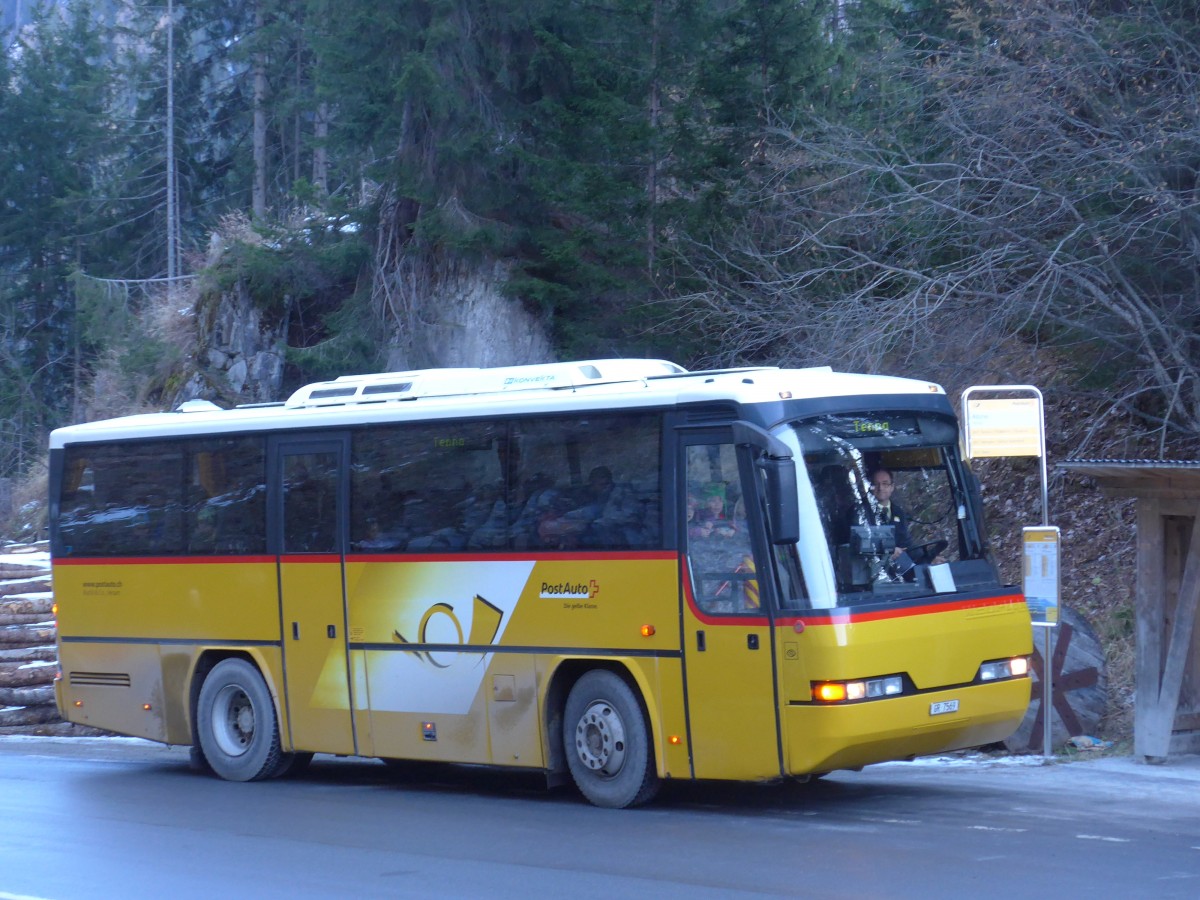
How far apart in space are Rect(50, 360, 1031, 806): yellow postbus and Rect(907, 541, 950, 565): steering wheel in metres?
0.02

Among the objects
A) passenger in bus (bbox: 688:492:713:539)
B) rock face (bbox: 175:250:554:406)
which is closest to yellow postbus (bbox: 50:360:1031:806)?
passenger in bus (bbox: 688:492:713:539)

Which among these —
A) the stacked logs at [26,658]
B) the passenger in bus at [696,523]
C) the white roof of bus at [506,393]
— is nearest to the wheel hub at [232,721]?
the white roof of bus at [506,393]

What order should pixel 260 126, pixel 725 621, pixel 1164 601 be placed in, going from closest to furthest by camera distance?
pixel 725 621 < pixel 1164 601 < pixel 260 126

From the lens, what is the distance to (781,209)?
2095 cm

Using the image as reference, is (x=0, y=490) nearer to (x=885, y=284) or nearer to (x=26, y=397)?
(x=26, y=397)

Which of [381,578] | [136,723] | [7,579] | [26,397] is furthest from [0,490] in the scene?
[381,578]

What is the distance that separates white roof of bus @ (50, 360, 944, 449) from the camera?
33.5 feet

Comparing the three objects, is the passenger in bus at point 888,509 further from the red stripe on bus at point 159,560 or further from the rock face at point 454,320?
the rock face at point 454,320

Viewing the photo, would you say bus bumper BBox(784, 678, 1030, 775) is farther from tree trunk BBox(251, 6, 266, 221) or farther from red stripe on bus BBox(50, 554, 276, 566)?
tree trunk BBox(251, 6, 266, 221)

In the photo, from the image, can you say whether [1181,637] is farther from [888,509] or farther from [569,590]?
[569,590]

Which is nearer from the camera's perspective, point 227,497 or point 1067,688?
point 1067,688

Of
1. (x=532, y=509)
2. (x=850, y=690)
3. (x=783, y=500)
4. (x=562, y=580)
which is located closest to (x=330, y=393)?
(x=532, y=509)

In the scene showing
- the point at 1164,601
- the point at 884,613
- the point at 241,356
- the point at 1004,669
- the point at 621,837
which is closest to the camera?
the point at 621,837

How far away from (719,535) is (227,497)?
5273mm
